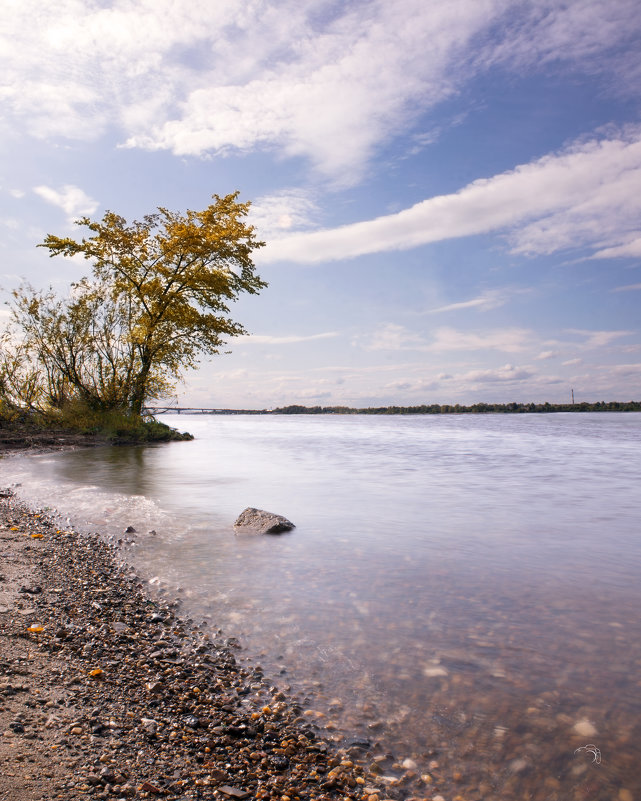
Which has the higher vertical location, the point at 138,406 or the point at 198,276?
the point at 198,276

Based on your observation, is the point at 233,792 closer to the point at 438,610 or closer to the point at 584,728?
the point at 584,728

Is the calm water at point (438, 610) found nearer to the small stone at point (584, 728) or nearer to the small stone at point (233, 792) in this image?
the small stone at point (584, 728)

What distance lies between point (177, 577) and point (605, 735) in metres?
4.07

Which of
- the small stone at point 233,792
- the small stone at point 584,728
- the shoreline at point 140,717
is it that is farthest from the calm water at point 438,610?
the small stone at point 233,792

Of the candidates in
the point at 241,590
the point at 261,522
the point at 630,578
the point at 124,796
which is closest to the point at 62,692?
the point at 124,796

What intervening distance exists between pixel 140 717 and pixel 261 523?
15.9 feet

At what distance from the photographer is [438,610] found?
4582mm

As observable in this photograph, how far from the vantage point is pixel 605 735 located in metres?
2.86

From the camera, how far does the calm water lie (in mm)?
2787

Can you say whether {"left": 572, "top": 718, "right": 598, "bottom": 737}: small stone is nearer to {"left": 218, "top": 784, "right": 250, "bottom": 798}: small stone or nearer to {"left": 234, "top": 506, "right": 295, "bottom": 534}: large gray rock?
{"left": 218, "top": 784, "right": 250, "bottom": 798}: small stone

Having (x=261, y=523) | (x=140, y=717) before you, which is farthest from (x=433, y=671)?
(x=261, y=523)

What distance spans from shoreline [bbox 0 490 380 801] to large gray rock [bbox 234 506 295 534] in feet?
10.2

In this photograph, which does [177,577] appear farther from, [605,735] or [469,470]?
[469,470]

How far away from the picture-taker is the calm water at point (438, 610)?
279 centimetres
